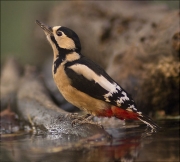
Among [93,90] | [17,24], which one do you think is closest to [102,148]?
[93,90]

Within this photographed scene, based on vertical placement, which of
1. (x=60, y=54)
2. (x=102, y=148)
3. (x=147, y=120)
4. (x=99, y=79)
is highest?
(x=60, y=54)

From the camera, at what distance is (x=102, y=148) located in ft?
13.9

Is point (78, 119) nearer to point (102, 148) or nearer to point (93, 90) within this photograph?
point (93, 90)

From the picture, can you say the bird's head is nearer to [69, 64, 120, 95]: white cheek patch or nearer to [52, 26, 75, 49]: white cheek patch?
[52, 26, 75, 49]: white cheek patch

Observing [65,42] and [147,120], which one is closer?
[147,120]

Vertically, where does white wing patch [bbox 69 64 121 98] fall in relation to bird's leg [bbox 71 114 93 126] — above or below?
above

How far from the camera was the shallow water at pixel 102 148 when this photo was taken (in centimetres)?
381

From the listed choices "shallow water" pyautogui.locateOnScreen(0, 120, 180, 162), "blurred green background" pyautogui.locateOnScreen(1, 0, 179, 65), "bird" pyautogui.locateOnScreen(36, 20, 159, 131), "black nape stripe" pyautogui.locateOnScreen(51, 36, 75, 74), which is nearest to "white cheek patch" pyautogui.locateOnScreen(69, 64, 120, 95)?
"bird" pyautogui.locateOnScreen(36, 20, 159, 131)

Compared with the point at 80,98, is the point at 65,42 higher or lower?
higher

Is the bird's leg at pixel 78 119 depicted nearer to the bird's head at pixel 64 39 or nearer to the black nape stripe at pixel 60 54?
the black nape stripe at pixel 60 54

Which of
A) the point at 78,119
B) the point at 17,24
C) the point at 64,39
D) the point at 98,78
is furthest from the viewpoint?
the point at 17,24

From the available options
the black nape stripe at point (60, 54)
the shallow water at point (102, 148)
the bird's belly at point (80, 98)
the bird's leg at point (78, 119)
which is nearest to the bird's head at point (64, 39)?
the black nape stripe at point (60, 54)

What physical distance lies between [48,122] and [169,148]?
2.00 metres

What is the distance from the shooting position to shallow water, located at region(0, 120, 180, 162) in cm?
381
